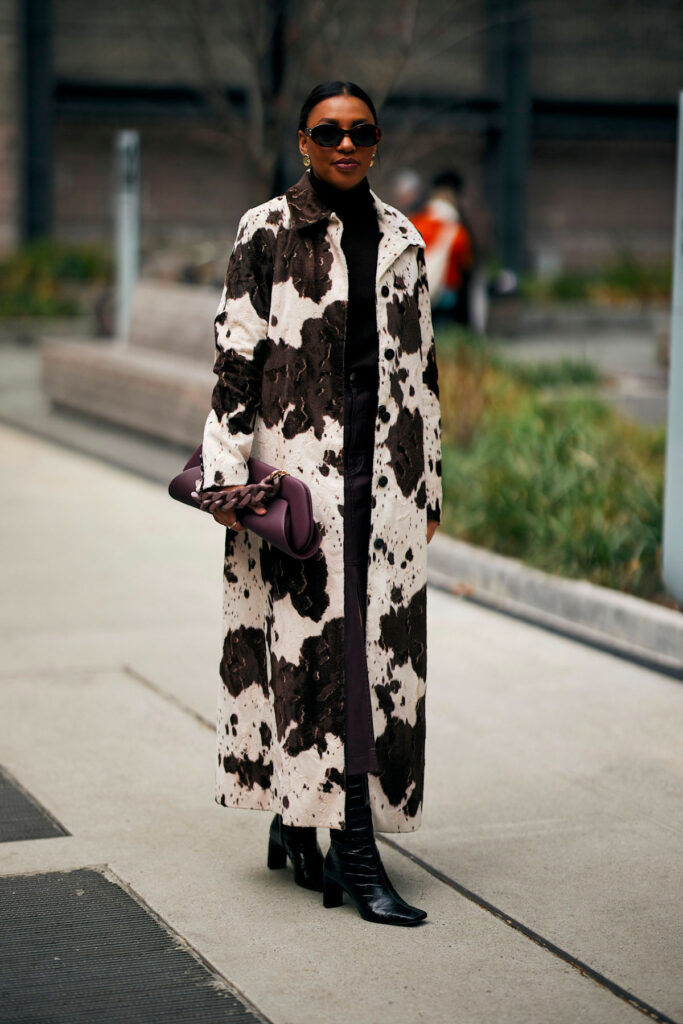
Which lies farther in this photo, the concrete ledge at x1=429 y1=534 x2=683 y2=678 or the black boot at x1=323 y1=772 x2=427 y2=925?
the concrete ledge at x1=429 y1=534 x2=683 y2=678

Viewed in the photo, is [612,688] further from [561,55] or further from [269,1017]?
[561,55]

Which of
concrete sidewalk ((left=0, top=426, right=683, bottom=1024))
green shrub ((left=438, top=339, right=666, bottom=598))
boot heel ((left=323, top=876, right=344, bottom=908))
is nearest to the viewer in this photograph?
concrete sidewalk ((left=0, top=426, right=683, bottom=1024))

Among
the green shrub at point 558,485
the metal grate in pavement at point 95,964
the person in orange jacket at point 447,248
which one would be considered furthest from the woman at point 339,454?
the person in orange jacket at point 447,248

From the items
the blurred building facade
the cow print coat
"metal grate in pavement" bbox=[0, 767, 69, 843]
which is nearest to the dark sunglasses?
the cow print coat

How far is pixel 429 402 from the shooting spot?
4.00 m

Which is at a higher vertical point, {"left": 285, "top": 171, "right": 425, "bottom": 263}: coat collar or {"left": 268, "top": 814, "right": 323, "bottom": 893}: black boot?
{"left": 285, "top": 171, "right": 425, "bottom": 263}: coat collar

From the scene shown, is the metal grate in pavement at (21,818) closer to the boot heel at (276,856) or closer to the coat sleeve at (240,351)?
the boot heel at (276,856)

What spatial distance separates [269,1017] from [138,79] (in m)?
24.3

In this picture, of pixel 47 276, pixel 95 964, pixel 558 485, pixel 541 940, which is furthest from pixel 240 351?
pixel 47 276

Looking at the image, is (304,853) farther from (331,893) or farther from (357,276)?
(357,276)

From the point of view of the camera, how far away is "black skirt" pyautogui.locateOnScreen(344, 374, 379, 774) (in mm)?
3855

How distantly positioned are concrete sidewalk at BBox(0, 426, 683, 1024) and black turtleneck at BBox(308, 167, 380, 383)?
1315 mm

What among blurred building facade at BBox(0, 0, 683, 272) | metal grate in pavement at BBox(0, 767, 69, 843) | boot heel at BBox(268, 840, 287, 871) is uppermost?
blurred building facade at BBox(0, 0, 683, 272)

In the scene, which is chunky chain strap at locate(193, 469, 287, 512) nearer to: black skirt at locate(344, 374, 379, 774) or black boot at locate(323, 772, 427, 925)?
black skirt at locate(344, 374, 379, 774)
